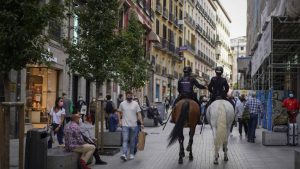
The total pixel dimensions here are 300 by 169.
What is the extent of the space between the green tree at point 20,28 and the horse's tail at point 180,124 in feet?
14.0

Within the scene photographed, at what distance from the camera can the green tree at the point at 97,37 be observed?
15328 millimetres

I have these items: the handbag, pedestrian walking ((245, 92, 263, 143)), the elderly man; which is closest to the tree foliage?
the elderly man

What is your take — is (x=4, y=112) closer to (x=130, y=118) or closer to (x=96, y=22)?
(x=130, y=118)

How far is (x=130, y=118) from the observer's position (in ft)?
46.0

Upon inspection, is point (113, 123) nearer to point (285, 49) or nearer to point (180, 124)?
point (180, 124)

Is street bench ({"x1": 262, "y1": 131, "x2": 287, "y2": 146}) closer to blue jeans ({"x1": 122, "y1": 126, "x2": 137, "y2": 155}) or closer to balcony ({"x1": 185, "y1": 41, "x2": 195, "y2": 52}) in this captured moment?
blue jeans ({"x1": 122, "y1": 126, "x2": 137, "y2": 155})

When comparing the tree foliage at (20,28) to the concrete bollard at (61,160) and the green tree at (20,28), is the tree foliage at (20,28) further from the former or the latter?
the concrete bollard at (61,160)

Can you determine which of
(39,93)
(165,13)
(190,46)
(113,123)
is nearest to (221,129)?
(113,123)

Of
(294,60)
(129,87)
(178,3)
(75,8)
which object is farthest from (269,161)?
(178,3)

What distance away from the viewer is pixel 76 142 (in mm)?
11523

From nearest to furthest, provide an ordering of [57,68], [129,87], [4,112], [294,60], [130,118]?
[4,112], [130,118], [294,60], [57,68], [129,87]

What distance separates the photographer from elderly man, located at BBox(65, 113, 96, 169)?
11477 millimetres

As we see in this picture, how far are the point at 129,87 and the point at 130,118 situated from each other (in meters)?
15.5

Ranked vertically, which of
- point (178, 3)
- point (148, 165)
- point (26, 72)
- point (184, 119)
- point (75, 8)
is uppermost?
point (178, 3)
